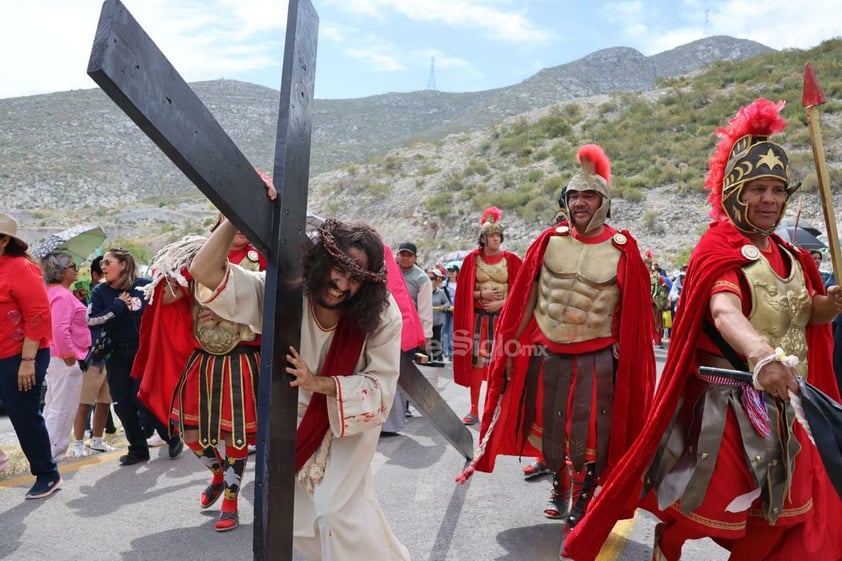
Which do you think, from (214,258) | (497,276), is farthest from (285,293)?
(497,276)

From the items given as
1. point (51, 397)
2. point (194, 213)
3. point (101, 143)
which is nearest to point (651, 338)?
point (51, 397)

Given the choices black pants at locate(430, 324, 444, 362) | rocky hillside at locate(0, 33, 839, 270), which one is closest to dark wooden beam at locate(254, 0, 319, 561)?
black pants at locate(430, 324, 444, 362)

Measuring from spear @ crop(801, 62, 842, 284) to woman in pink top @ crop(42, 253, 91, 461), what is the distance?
558 centimetres

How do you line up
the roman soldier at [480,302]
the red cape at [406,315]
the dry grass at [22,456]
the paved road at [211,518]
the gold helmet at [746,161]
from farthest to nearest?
the roman soldier at [480,302] < the dry grass at [22,456] < the red cape at [406,315] < the paved road at [211,518] < the gold helmet at [746,161]

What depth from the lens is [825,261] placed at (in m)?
20.6

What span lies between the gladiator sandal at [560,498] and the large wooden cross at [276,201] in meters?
2.91

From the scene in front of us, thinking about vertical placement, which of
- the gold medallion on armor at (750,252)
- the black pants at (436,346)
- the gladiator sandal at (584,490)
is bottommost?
the gladiator sandal at (584,490)

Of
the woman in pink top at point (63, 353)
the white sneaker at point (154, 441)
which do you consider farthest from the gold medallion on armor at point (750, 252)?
the white sneaker at point (154, 441)

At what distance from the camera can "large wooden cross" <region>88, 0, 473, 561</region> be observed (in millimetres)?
1804

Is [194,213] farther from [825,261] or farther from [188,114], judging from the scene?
[188,114]

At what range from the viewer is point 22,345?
5.00 meters

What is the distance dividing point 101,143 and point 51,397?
182 feet

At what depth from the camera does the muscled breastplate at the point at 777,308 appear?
3.18 meters

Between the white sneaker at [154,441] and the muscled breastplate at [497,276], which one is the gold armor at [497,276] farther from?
the white sneaker at [154,441]
